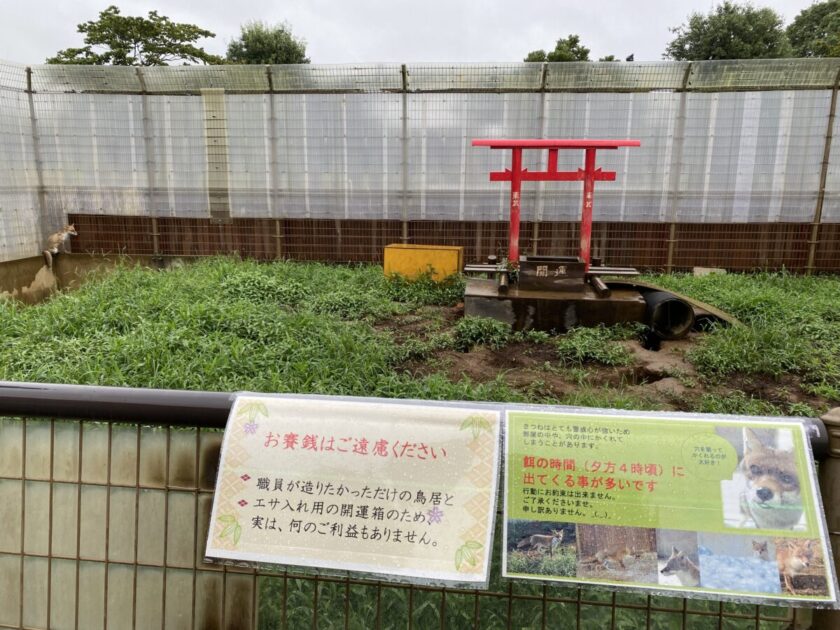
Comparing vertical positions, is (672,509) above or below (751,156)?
below

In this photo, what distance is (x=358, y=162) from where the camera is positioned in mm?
10125

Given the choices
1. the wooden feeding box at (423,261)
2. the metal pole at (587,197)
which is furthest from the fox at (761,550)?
the wooden feeding box at (423,261)

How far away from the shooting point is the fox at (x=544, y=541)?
54.3 inches

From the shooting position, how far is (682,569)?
Answer: 4.38 feet

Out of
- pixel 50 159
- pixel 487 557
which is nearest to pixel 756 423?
pixel 487 557

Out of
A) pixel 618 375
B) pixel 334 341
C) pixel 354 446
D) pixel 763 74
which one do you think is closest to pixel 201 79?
pixel 334 341

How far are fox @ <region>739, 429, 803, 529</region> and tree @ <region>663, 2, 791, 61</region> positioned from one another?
1118 inches

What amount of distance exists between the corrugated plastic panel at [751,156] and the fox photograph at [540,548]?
30.7ft

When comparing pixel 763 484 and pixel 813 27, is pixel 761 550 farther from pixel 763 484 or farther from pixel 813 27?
pixel 813 27

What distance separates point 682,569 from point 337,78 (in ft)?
31.8

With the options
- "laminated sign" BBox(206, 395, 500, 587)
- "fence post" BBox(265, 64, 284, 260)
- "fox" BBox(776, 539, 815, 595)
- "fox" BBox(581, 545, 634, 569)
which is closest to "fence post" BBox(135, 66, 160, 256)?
"fence post" BBox(265, 64, 284, 260)

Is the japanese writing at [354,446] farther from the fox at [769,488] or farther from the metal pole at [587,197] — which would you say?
the metal pole at [587,197]

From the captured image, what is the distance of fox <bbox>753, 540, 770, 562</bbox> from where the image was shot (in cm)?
133

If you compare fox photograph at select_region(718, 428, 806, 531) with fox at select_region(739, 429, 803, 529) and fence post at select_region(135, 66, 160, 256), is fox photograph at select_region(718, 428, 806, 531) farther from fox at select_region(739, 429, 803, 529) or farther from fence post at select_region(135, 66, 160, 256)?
fence post at select_region(135, 66, 160, 256)
